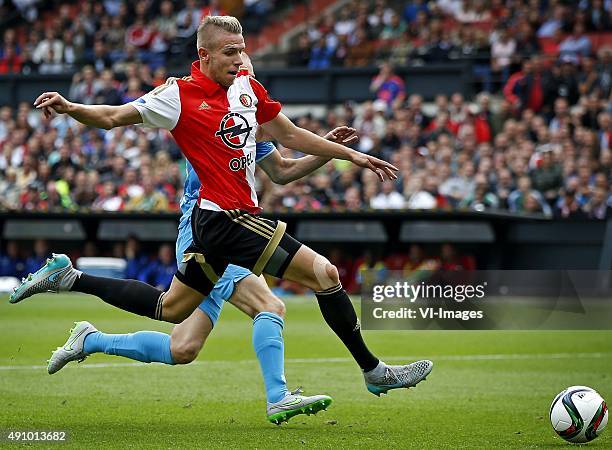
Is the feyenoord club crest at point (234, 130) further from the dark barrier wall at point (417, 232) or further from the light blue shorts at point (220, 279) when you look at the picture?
the dark barrier wall at point (417, 232)

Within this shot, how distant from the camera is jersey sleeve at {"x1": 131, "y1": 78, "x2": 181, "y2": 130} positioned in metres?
6.93

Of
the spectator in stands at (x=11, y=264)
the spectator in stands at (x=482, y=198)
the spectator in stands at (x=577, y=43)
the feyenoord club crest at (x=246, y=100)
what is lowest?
the spectator in stands at (x=11, y=264)

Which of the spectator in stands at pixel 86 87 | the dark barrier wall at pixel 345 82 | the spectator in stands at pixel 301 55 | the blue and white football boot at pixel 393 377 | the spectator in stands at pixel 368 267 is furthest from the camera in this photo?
the spectator in stands at pixel 301 55

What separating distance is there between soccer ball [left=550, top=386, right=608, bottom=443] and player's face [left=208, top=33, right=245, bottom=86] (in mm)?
2814

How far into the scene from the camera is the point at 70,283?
7.84m

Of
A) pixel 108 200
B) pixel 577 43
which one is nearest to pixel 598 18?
pixel 577 43

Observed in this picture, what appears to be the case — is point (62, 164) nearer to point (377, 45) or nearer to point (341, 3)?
point (377, 45)

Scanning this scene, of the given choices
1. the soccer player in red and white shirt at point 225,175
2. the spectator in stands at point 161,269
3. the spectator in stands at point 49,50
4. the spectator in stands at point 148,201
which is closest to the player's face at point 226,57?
the soccer player in red and white shirt at point 225,175

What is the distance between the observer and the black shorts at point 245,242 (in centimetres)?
707

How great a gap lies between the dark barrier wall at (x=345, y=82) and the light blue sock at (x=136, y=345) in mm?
15786

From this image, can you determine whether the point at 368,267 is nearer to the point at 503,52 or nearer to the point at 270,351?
the point at 503,52

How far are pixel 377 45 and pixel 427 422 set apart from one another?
58.5 feet

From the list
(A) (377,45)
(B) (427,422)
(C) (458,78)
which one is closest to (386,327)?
(B) (427,422)

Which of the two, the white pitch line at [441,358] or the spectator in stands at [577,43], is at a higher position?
the spectator in stands at [577,43]
